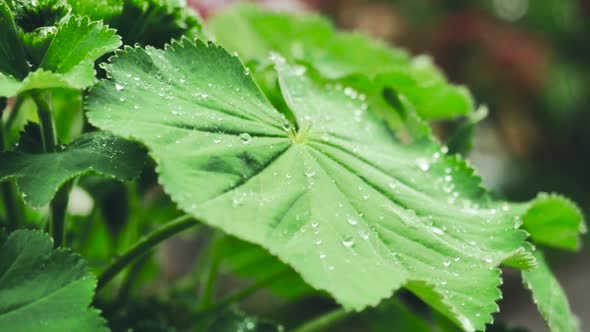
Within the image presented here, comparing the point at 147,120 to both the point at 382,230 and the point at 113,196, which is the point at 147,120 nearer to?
the point at 382,230

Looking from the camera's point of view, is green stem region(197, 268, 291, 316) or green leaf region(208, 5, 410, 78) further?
green leaf region(208, 5, 410, 78)

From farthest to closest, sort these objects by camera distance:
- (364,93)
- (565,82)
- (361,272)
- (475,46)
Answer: (565,82), (475,46), (364,93), (361,272)

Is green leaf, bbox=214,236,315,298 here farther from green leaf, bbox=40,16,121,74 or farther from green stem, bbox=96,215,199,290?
green leaf, bbox=40,16,121,74

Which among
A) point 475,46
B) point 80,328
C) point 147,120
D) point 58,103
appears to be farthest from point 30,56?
point 475,46

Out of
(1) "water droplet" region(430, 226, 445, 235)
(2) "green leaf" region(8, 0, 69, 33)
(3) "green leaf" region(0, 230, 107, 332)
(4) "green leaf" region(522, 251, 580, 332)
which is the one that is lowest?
(3) "green leaf" region(0, 230, 107, 332)

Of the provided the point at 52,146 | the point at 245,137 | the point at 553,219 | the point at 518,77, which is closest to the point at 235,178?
the point at 245,137

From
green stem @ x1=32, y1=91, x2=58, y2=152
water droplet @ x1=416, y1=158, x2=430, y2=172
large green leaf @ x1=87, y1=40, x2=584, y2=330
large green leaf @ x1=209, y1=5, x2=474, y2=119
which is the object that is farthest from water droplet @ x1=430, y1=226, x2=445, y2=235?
green stem @ x1=32, y1=91, x2=58, y2=152

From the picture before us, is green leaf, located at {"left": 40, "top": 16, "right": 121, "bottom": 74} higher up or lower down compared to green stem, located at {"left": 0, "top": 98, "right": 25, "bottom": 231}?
higher up
